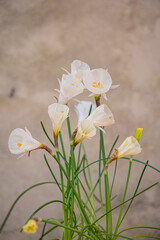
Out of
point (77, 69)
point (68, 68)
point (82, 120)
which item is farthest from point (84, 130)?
point (68, 68)

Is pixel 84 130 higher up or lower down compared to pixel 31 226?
higher up

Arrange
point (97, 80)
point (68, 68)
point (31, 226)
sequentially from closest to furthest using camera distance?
point (31, 226), point (97, 80), point (68, 68)

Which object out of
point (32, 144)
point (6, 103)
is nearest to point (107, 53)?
point (6, 103)

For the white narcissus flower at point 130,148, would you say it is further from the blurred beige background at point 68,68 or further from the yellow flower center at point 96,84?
the blurred beige background at point 68,68

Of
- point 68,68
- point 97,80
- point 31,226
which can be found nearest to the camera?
point 31,226

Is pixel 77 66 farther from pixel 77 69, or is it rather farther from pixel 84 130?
pixel 84 130

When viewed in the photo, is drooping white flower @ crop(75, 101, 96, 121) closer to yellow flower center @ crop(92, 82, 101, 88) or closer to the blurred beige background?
yellow flower center @ crop(92, 82, 101, 88)

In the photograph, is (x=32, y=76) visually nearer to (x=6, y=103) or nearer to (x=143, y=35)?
(x=6, y=103)

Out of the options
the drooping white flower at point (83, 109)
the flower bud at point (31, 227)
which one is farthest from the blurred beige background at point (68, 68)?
the flower bud at point (31, 227)
